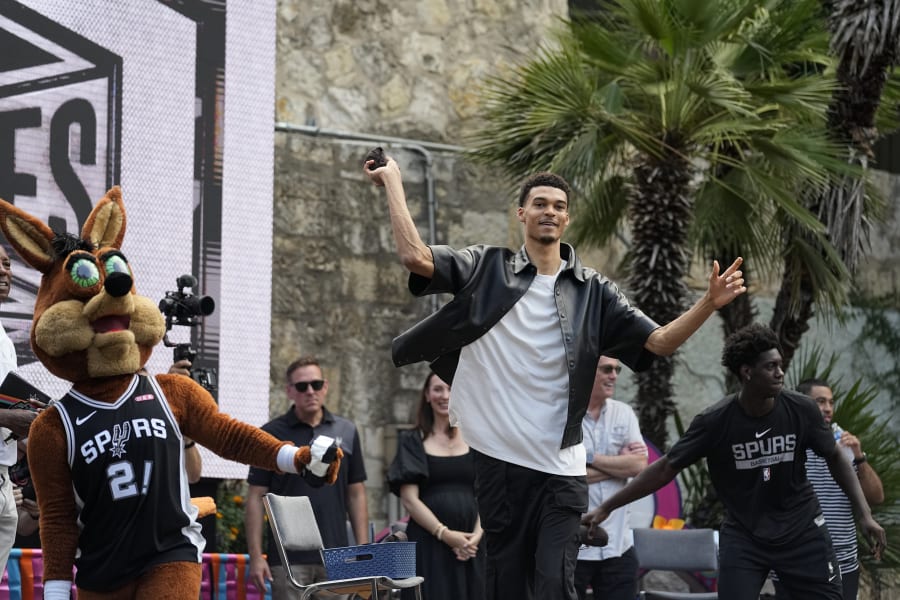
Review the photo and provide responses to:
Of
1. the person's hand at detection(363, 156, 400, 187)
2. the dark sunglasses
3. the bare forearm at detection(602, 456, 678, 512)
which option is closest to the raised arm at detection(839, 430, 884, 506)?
the bare forearm at detection(602, 456, 678, 512)

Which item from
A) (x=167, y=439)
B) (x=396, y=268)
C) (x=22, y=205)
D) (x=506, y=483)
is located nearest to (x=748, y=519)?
(x=506, y=483)

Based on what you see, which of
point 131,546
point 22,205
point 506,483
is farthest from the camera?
point 22,205

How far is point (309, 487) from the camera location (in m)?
8.00

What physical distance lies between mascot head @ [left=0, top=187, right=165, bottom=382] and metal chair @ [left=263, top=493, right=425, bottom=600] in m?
2.40

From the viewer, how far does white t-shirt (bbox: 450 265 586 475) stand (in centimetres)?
521

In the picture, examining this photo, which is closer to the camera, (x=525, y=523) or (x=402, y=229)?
(x=402, y=229)

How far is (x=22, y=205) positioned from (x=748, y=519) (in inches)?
201

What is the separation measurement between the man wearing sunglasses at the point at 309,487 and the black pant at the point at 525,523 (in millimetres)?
2747

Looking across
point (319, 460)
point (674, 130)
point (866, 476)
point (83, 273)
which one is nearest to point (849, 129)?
point (674, 130)

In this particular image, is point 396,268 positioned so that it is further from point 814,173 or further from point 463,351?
point 463,351

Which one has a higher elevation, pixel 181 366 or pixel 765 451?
pixel 181 366

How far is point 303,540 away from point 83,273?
3.13 metres

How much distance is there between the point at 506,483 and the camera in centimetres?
522

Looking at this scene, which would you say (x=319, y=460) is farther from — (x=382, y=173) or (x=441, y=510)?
(x=441, y=510)
